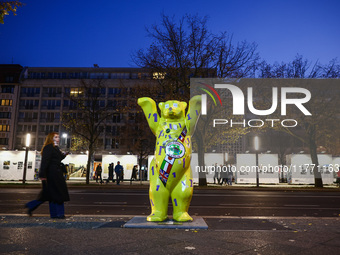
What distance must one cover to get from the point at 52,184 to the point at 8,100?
60.0 m

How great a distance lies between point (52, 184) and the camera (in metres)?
5.79

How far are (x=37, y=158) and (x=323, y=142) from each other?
959 inches

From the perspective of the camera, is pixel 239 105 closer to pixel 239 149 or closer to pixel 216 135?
pixel 216 135

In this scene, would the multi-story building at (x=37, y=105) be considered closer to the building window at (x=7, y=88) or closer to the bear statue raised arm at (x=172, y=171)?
the building window at (x=7, y=88)

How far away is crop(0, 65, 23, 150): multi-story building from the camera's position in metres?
57.9

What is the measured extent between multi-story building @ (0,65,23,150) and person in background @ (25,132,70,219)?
190 ft

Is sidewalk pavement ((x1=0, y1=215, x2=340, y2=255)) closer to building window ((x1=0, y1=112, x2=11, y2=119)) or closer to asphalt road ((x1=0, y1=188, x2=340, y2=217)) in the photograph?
asphalt road ((x1=0, y1=188, x2=340, y2=217))

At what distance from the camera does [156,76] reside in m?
23.4

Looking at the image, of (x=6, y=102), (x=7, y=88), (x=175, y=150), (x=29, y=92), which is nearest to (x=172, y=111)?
(x=175, y=150)

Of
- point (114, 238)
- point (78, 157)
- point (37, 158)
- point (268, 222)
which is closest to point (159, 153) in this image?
point (114, 238)

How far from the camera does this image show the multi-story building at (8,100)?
57.9m

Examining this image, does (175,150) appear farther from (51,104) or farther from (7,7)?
(51,104)

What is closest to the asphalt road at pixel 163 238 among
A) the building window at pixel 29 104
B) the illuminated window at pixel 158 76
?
the illuminated window at pixel 158 76

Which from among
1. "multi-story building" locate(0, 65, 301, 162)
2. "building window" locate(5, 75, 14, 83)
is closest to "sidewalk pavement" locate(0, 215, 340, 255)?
"multi-story building" locate(0, 65, 301, 162)
